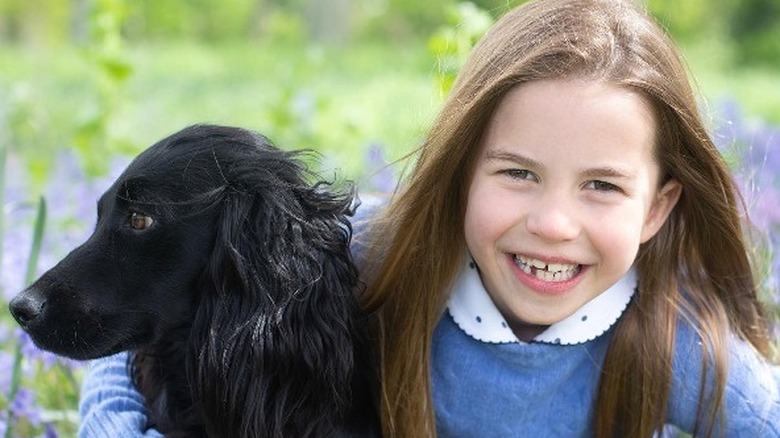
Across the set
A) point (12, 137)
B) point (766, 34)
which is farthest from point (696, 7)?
point (12, 137)

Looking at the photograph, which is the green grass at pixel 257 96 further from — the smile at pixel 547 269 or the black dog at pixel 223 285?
the black dog at pixel 223 285

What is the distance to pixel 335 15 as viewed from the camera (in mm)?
16156

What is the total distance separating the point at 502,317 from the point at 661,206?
1.54ft

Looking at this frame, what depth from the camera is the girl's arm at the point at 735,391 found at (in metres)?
2.78

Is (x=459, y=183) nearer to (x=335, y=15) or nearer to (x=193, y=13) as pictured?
(x=335, y=15)

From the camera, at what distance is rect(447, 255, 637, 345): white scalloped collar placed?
2793mm

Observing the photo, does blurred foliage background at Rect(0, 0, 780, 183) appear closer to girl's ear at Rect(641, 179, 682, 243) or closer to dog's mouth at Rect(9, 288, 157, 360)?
girl's ear at Rect(641, 179, 682, 243)

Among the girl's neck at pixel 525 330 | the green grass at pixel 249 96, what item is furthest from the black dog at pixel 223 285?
the green grass at pixel 249 96

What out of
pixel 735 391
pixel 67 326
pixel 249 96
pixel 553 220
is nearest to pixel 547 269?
pixel 553 220

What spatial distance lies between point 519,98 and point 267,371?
0.81 m

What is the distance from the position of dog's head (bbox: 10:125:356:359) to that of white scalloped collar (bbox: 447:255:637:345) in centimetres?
55

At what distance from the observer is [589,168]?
8.31 ft

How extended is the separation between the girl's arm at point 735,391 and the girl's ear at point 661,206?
248 millimetres

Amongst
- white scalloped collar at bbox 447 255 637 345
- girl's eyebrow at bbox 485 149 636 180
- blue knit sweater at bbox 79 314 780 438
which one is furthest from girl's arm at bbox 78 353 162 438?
girl's eyebrow at bbox 485 149 636 180
